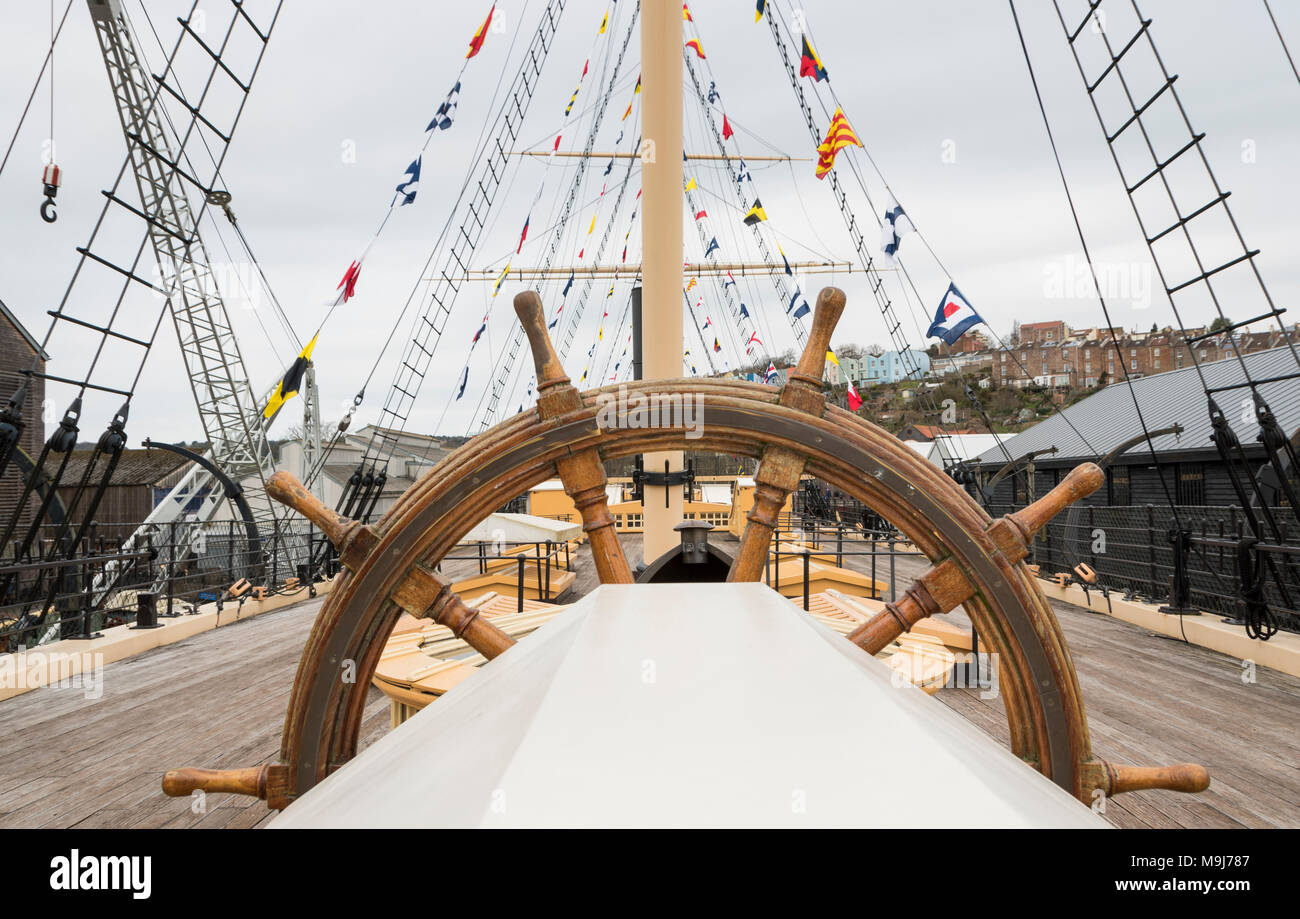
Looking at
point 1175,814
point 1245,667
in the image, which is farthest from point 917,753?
point 1245,667

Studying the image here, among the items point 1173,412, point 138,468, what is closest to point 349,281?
point 1173,412

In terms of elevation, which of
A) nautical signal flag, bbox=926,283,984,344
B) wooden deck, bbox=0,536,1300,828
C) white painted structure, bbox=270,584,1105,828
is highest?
nautical signal flag, bbox=926,283,984,344

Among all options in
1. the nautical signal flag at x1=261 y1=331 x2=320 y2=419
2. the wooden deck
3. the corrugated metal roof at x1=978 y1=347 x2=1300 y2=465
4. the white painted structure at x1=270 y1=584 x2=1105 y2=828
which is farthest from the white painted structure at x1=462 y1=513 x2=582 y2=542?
the white painted structure at x1=270 y1=584 x2=1105 y2=828

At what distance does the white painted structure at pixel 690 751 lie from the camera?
54 cm

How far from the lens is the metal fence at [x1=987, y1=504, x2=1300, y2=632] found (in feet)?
13.3

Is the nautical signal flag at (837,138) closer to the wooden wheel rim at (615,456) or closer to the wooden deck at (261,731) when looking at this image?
the wooden deck at (261,731)

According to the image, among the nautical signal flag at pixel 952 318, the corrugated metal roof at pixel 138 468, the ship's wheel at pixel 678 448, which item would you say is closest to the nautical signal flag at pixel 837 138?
the nautical signal flag at pixel 952 318

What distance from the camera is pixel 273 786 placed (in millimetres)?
1157

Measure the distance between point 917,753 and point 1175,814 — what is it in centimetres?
214

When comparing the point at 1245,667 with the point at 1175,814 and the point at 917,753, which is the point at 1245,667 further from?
the point at 917,753

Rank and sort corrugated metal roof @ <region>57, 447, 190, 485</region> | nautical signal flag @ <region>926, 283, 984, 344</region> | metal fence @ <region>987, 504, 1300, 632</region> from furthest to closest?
corrugated metal roof @ <region>57, 447, 190, 485</region>
nautical signal flag @ <region>926, 283, 984, 344</region>
metal fence @ <region>987, 504, 1300, 632</region>

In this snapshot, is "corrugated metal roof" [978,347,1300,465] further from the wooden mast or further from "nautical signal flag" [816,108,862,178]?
the wooden mast

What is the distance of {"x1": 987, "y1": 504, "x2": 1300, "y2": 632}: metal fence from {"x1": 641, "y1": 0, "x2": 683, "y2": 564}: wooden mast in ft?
11.1

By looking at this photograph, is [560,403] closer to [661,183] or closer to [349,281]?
[661,183]
